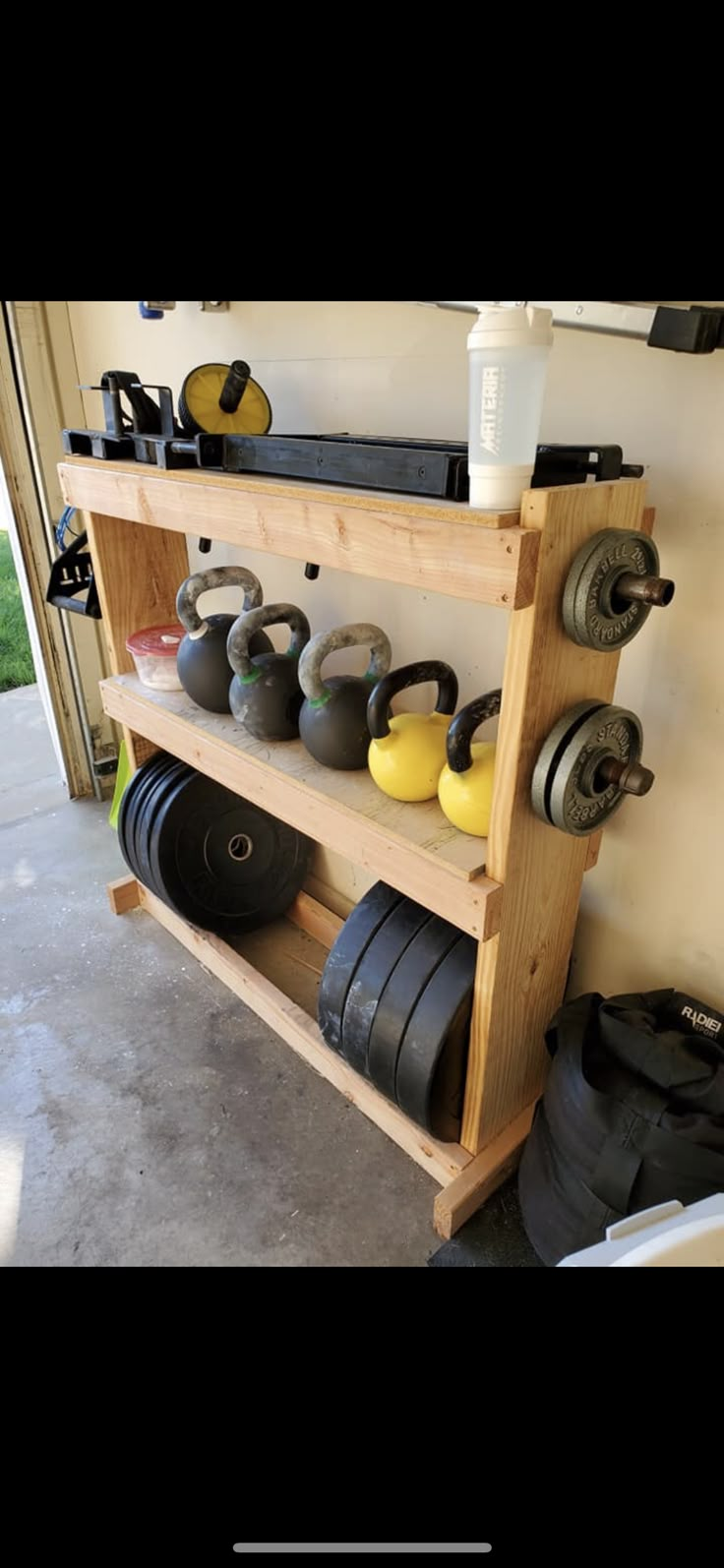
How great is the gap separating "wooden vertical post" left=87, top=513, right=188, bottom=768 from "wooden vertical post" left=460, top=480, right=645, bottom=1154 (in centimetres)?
126

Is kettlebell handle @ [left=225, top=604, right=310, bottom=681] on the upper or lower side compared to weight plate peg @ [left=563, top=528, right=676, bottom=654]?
lower

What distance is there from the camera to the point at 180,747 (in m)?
1.85

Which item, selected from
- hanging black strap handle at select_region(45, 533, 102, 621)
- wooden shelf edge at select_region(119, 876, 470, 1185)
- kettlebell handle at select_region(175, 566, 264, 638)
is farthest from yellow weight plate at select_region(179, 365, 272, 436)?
wooden shelf edge at select_region(119, 876, 470, 1185)

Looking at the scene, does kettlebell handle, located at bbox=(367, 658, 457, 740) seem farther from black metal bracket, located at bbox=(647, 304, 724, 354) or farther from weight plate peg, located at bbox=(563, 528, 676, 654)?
black metal bracket, located at bbox=(647, 304, 724, 354)

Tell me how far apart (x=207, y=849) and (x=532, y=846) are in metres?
1.02

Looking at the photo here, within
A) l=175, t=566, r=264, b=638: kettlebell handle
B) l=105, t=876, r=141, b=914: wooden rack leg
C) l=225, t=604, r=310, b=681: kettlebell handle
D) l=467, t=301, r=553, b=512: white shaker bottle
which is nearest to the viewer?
l=467, t=301, r=553, b=512: white shaker bottle

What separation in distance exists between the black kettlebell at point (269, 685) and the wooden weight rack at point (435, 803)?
0.05 m

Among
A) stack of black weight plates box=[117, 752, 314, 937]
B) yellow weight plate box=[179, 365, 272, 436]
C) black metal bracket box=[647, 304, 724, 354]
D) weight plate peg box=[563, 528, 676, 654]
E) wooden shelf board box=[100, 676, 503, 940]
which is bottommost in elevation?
stack of black weight plates box=[117, 752, 314, 937]

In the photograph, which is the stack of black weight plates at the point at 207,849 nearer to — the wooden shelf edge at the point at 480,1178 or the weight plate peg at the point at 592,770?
the wooden shelf edge at the point at 480,1178

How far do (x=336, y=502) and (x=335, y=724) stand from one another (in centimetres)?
46

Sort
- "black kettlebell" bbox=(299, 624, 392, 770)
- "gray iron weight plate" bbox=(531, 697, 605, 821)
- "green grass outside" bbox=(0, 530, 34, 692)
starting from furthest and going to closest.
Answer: "green grass outside" bbox=(0, 530, 34, 692)
"black kettlebell" bbox=(299, 624, 392, 770)
"gray iron weight plate" bbox=(531, 697, 605, 821)

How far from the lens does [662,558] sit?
131 centimetres

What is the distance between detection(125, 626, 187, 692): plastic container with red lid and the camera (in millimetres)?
1988

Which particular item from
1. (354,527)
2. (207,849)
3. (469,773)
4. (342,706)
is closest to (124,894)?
(207,849)
